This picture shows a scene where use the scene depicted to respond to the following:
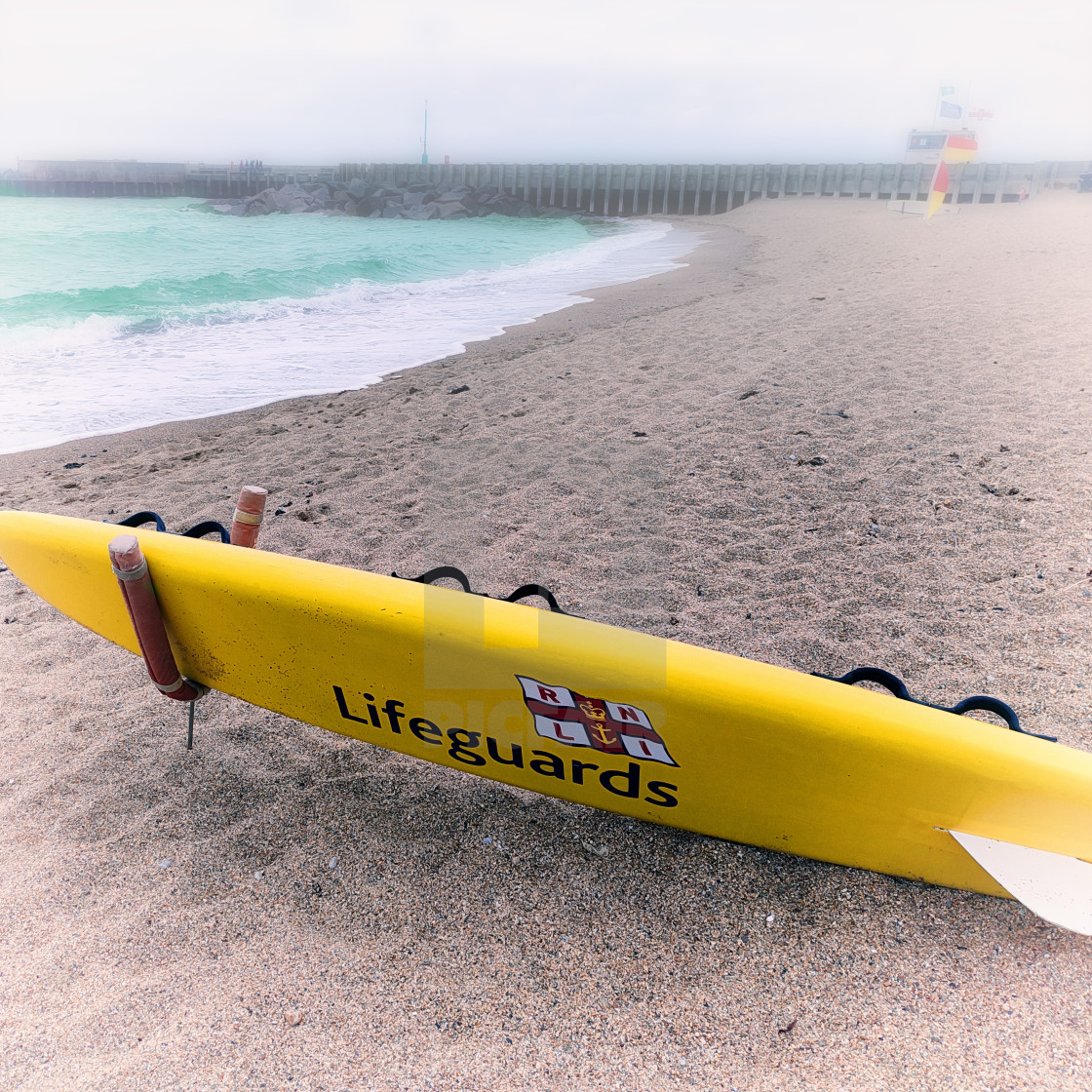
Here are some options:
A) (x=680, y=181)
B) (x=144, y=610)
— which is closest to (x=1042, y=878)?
(x=144, y=610)

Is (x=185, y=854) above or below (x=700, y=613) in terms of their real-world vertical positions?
below

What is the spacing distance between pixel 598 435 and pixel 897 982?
10.9ft

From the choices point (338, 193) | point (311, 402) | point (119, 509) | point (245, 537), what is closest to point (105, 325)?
point (311, 402)

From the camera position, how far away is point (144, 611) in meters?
1.94

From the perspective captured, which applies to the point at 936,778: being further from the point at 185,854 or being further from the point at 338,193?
the point at 338,193

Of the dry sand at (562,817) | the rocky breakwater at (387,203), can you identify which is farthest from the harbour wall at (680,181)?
the dry sand at (562,817)

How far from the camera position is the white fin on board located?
52.2 inches

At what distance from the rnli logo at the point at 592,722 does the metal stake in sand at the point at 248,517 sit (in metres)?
1.19

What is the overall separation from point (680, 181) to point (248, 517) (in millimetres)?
33891

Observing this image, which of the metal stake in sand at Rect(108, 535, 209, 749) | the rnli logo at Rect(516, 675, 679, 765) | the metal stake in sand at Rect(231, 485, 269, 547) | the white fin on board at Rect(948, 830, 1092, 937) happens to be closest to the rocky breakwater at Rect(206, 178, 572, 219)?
the metal stake in sand at Rect(231, 485, 269, 547)

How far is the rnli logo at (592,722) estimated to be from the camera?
5.22 ft

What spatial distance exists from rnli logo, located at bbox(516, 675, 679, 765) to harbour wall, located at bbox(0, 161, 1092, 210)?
1250 inches

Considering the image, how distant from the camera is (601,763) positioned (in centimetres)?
168

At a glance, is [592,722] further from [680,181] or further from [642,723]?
[680,181]
